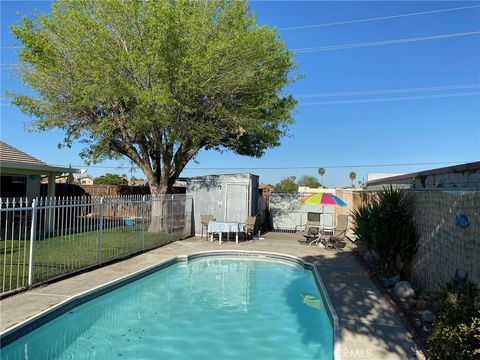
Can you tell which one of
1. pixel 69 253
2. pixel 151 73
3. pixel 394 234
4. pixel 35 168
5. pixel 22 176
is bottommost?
pixel 69 253

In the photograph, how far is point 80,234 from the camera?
10258 mm

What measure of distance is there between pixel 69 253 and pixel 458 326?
29.3ft

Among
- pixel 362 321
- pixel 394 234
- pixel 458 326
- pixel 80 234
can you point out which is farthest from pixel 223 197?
pixel 458 326

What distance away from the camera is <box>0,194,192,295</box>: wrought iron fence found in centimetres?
777

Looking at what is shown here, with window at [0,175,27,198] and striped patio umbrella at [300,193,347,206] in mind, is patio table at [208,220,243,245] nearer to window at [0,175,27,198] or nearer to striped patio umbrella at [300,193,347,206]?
striped patio umbrella at [300,193,347,206]

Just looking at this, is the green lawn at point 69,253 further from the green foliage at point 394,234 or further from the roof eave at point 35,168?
the green foliage at point 394,234

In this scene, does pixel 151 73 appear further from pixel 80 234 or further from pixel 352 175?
pixel 352 175

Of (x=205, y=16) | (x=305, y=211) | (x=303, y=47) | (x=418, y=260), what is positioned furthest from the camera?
(x=303, y=47)

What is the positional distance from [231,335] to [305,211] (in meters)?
14.4

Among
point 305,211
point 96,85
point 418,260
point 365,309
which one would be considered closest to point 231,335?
point 365,309

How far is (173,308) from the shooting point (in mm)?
7945

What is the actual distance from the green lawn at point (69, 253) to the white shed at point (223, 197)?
4445mm

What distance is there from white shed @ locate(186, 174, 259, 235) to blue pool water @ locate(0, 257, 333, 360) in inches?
275

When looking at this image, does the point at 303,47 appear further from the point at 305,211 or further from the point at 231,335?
the point at 231,335
